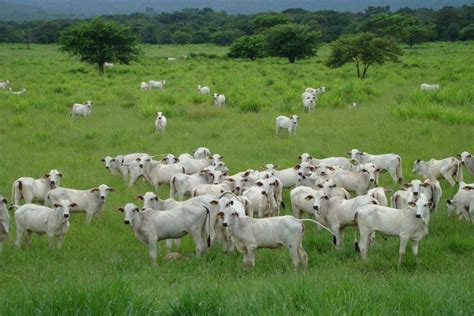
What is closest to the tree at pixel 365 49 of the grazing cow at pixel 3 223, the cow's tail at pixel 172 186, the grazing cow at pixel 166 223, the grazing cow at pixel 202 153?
the grazing cow at pixel 202 153

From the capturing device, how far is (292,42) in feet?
170

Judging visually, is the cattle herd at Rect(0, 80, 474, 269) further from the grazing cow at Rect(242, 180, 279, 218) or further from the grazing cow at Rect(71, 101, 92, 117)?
the grazing cow at Rect(71, 101, 92, 117)

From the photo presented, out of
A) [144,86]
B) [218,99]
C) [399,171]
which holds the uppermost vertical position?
[218,99]

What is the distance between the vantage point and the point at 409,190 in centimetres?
1059

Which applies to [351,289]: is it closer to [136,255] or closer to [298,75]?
[136,255]

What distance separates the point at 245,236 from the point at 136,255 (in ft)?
5.88

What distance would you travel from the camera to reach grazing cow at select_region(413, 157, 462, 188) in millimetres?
13094

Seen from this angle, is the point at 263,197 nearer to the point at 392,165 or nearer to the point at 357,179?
the point at 357,179

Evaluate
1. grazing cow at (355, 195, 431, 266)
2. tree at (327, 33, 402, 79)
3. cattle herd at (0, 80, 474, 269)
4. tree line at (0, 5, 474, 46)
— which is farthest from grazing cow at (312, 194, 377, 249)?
tree line at (0, 5, 474, 46)

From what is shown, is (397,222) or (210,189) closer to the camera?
(397,222)

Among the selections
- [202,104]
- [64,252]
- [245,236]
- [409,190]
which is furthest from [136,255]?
[202,104]

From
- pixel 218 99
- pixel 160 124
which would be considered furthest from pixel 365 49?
pixel 160 124

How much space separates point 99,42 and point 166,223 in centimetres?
3386

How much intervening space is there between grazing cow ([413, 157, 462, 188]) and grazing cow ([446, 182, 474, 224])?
2087 mm
